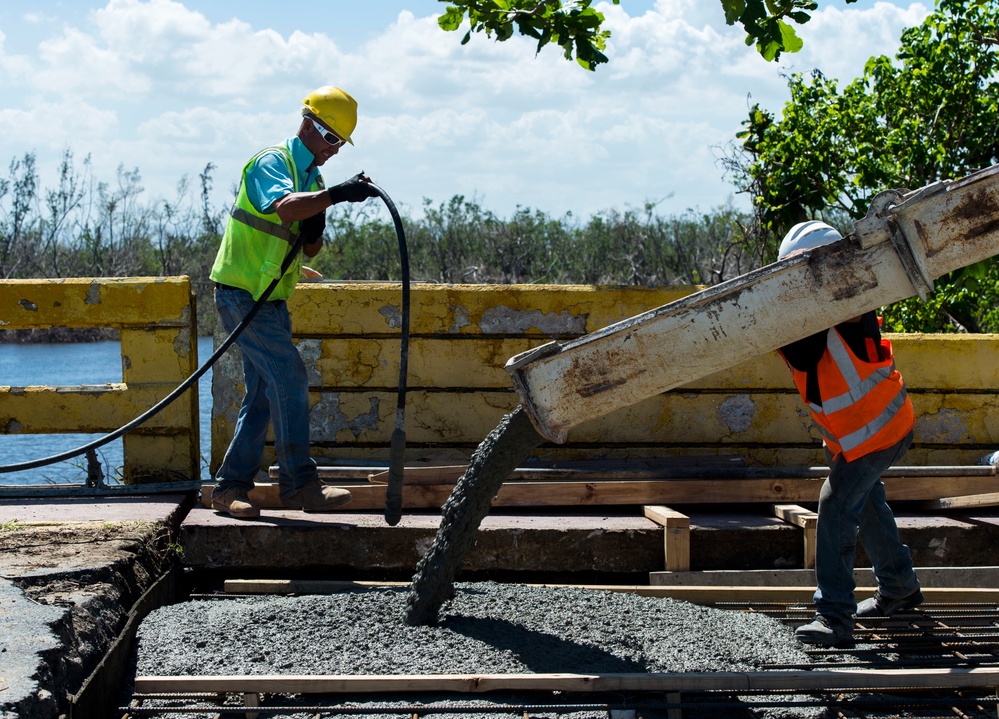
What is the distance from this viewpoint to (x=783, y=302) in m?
3.57

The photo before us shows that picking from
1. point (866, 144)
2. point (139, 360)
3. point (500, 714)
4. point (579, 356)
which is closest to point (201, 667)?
point (500, 714)

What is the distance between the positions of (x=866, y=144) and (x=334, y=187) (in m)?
6.47

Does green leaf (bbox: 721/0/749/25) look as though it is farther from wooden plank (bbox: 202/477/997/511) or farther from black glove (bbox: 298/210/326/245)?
wooden plank (bbox: 202/477/997/511)

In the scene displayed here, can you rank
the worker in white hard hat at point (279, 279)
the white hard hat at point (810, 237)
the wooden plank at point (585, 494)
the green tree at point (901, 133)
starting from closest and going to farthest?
1. the white hard hat at point (810, 237)
2. the worker in white hard hat at point (279, 279)
3. the wooden plank at point (585, 494)
4. the green tree at point (901, 133)

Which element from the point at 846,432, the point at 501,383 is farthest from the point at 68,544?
the point at 846,432

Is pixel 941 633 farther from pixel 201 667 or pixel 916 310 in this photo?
pixel 916 310

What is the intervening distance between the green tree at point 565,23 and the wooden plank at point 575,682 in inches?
122

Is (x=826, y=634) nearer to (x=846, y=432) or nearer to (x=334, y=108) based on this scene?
(x=846, y=432)

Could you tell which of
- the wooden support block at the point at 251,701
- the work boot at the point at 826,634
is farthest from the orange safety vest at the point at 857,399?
the wooden support block at the point at 251,701

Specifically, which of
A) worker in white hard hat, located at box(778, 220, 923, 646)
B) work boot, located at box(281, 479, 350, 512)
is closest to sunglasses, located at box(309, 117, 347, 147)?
work boot, located at box(281, 479, 350, 512)

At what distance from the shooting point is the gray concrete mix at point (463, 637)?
3711 millimetres

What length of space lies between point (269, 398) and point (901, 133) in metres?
7.03

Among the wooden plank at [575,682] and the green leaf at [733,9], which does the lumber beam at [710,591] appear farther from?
the green leaf at [733,9]

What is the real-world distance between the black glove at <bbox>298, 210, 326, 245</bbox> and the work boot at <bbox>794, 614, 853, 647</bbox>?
2849 millimetres
